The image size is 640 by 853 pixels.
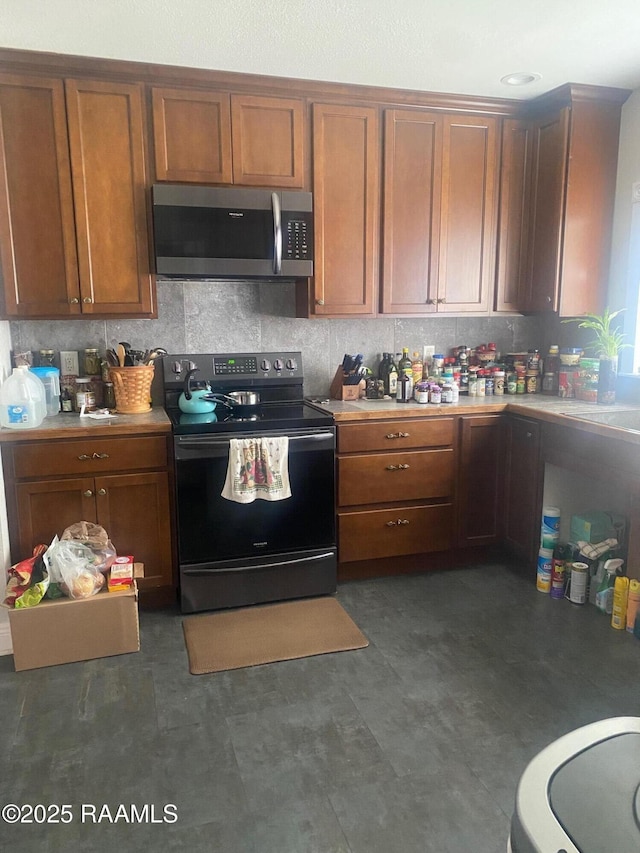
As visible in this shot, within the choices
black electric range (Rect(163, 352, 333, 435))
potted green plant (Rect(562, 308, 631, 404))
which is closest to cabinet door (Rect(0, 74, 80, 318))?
black electric range (Rect(163, 352, 333, 435))

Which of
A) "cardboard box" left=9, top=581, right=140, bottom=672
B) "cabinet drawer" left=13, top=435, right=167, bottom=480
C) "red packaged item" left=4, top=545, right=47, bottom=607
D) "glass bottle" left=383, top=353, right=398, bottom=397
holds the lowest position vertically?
"cardboard box" left=9, top=581, right=140, bottom=672

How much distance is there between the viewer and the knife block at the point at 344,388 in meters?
3.45

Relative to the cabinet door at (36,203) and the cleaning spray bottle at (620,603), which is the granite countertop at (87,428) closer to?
the cabinet door at (36,203)

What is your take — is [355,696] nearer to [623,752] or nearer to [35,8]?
[623,752]

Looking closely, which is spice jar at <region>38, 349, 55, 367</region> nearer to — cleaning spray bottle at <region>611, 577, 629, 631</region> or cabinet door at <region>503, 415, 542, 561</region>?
cabinet door at <region>503, 415, 542, 561</region>

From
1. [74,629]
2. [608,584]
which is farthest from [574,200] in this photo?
[74,629]

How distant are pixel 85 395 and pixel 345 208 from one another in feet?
5.23

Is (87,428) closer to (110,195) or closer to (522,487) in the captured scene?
(110,195)

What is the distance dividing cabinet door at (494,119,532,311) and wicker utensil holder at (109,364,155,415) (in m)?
1.94

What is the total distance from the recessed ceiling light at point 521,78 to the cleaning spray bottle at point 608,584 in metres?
2.28

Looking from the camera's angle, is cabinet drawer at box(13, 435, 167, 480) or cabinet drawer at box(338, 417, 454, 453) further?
cabinet drawer at box(338, 417, 454, 453)

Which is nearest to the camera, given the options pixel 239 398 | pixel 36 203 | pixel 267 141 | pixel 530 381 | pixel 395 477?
pixel 36 203

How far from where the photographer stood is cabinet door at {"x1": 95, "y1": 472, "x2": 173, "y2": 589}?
2.78 meters

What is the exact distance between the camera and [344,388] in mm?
3441
